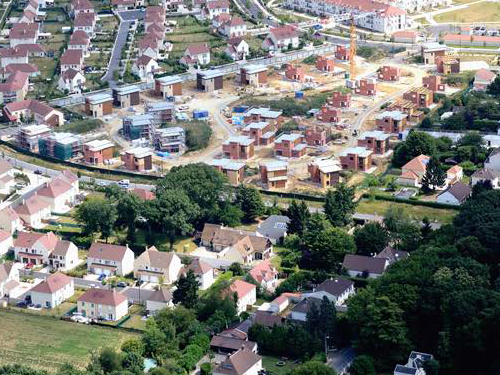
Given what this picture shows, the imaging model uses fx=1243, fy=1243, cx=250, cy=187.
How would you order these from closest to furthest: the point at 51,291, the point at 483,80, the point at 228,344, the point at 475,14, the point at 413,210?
1. the point at 228,344
2. the point at 51,291
3. the point at 413,210
4. the point at 483,80
5. the point at 475,14

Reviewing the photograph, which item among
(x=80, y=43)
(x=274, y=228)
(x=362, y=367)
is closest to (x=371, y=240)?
(x=274, y=228)

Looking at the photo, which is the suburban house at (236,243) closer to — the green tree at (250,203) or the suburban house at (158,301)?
the green tree at (250,203)

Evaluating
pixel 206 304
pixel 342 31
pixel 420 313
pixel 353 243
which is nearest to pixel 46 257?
pixel 206 304

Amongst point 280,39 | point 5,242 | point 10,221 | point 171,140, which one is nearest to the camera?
point 5,242

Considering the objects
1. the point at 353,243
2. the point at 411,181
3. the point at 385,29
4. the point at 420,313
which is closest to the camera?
the point at 420,313

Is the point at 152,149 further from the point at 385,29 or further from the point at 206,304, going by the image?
the point at 385,29

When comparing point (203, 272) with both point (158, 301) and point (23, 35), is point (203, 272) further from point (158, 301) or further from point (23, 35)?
point (23, 35)
